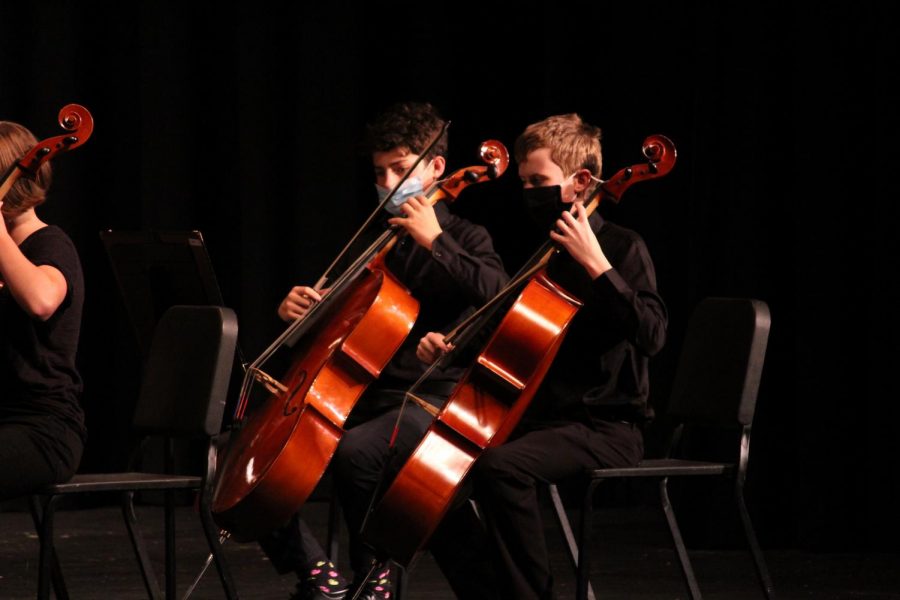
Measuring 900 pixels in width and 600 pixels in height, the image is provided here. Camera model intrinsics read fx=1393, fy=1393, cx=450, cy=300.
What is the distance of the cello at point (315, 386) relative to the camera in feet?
8.84

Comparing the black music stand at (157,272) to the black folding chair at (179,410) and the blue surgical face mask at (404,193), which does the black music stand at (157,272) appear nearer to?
the black folding chair at (179,410)

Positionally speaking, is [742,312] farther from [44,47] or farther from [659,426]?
[44,47]

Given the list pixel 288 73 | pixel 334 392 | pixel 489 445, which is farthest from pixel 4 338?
pixel 288 73

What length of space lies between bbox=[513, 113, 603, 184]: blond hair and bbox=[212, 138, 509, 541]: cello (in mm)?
70

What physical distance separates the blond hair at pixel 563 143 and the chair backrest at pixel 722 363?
0.41 m

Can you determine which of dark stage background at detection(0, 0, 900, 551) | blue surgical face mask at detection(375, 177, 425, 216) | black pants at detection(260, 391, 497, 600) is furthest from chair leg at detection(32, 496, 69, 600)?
dark stage background at detection(0, 0, 900, 551)

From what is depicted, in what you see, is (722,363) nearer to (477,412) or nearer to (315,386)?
(477,412)

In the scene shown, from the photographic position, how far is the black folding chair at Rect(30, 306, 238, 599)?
256 centimetres

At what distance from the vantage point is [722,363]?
2873 millimetres

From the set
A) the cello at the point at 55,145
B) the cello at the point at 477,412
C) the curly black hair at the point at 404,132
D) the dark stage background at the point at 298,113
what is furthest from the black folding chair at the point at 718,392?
the dark stage background at the point at 298,113

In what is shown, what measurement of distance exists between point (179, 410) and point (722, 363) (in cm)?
110

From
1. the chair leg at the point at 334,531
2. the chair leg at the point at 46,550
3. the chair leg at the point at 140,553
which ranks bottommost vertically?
the chair leg at the point at 334,531

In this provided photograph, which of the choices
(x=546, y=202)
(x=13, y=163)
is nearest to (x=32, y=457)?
(x=13, y=163)

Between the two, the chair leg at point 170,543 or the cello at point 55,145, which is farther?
the chair leg at point 170,543
